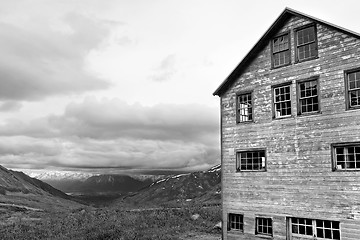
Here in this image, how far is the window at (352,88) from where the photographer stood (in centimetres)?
1831

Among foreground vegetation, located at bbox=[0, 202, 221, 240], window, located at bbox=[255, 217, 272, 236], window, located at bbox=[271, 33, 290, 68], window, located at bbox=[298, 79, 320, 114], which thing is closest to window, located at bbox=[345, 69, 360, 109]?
window, located at bbox=[298, 79, 320, 114]

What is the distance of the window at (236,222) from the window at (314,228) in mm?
3573

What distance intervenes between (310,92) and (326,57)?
2.17 m

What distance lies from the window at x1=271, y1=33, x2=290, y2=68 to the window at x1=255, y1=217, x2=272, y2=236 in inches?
386

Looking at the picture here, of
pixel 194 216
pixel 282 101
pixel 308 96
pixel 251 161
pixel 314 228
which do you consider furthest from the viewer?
pixel 194 216

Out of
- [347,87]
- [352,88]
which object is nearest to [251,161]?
[347,87]

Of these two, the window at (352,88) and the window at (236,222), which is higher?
the window at (352,88)

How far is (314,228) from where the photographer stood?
62.0 ft

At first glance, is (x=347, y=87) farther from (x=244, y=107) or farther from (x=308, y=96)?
(x=244, y=107)

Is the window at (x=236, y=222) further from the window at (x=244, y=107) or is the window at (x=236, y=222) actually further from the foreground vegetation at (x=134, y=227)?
the foreground vegetation at (x=134, y=227)

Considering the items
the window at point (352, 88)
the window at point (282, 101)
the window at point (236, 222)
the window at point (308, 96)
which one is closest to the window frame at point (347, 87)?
the window at point (352, 88)

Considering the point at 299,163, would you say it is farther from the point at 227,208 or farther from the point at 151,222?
the point at 151,222

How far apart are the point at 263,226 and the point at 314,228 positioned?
330 cm

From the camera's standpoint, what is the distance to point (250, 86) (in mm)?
22922
